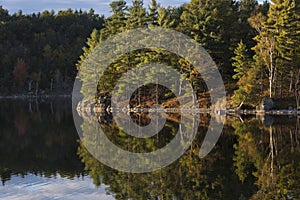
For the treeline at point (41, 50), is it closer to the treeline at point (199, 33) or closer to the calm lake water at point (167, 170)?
the treeline at point (199, 33)

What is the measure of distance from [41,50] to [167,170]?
234 ft

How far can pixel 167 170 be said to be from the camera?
50.8 feet

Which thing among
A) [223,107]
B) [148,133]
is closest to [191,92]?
[223,107]

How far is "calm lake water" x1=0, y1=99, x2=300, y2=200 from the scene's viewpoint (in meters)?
12.8

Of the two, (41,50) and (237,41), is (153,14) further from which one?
(41,50)

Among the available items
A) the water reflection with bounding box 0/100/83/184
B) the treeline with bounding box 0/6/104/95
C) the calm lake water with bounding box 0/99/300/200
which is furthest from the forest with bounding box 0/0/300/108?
the treeline with bounding box 0/6/104/95

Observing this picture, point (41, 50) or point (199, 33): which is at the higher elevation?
point (41, 50)

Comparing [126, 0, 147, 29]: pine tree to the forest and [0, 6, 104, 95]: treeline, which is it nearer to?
the forest

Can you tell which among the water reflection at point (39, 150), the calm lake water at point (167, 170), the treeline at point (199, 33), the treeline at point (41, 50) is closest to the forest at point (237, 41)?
the treeline at point (199, 33)

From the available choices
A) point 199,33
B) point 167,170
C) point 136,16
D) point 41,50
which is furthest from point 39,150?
point 41,50

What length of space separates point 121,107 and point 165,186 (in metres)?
28.3

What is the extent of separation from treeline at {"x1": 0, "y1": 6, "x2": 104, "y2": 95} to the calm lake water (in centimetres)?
5402

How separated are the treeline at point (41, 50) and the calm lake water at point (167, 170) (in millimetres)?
54021

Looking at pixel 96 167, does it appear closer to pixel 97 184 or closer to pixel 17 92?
pixel 97 184
